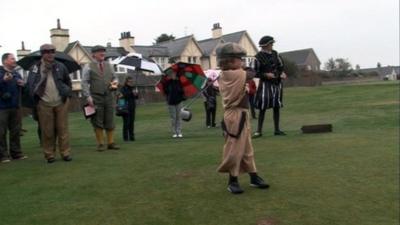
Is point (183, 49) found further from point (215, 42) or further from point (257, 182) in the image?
point (257, 182)

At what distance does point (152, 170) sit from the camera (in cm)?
834

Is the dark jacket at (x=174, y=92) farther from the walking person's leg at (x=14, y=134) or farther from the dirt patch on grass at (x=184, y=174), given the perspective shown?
the dirt patch on grass at (x=184, y=174)

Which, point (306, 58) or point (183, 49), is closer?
point (183, 49)

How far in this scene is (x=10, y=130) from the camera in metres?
10.4

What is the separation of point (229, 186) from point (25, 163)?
4723 mm

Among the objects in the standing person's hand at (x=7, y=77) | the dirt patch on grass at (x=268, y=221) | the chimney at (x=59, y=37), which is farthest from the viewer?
the chimney at (x=59, y=37)

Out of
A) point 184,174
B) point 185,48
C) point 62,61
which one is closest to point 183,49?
point 185,48

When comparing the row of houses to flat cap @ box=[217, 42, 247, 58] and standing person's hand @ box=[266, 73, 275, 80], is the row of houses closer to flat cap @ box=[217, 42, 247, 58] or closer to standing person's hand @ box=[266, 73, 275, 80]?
Answer: standing person's hand @ box=[266, 73, 275, 80]

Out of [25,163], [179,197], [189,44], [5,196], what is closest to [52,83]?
[25,163]

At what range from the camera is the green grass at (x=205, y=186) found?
18.9ft

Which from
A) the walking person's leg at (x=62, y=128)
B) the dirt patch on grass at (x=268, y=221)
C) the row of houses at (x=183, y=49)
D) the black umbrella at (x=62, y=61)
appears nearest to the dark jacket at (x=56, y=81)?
the walking person's leg at (x=62, y=128)

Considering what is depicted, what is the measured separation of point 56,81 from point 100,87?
1341 mm

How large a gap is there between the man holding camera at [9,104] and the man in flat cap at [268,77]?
196 inches

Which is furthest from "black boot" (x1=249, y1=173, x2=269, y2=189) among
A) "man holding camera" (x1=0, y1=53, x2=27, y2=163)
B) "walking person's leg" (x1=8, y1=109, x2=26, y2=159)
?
"walking person's leg" (x1=8, y1=109, x2=26, y2=159)
